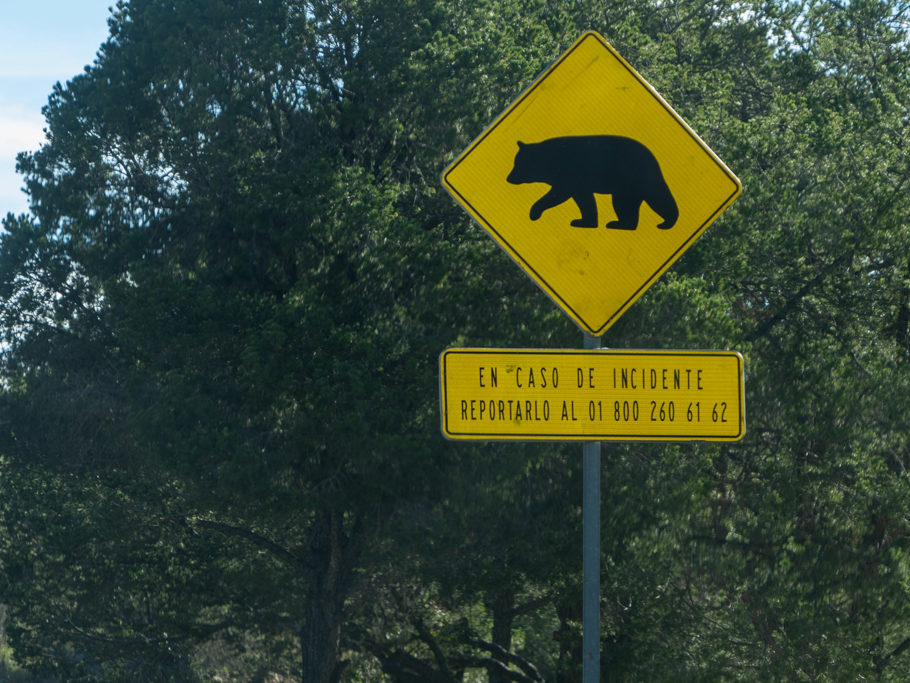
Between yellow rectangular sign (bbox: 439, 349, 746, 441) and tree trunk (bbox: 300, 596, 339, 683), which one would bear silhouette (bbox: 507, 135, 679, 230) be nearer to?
yellow rectangular sign (bbox: 439, 349, 746, 441)

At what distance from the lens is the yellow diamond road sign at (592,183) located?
2.98 metres

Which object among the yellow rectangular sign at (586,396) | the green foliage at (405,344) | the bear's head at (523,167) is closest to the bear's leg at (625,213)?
the bear's head at (523,167)

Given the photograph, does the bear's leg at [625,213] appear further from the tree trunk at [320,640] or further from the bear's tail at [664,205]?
the tree trunk at [320,640]

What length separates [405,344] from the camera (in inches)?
446

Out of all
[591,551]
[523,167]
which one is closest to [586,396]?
[591,551]

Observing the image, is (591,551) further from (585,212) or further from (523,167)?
(523,167)

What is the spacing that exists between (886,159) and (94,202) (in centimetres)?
987

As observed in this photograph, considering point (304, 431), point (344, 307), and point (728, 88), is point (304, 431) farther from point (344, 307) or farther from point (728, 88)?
point (728, 88)

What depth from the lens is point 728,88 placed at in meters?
12.5

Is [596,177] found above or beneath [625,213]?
above

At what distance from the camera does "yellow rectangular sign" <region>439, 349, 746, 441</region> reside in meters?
2.83

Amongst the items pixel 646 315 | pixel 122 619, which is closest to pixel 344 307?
pixel 646 315

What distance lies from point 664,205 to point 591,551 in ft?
3.39

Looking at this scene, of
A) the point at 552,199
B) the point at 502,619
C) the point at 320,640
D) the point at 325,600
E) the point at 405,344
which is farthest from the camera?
the point at 502,619
